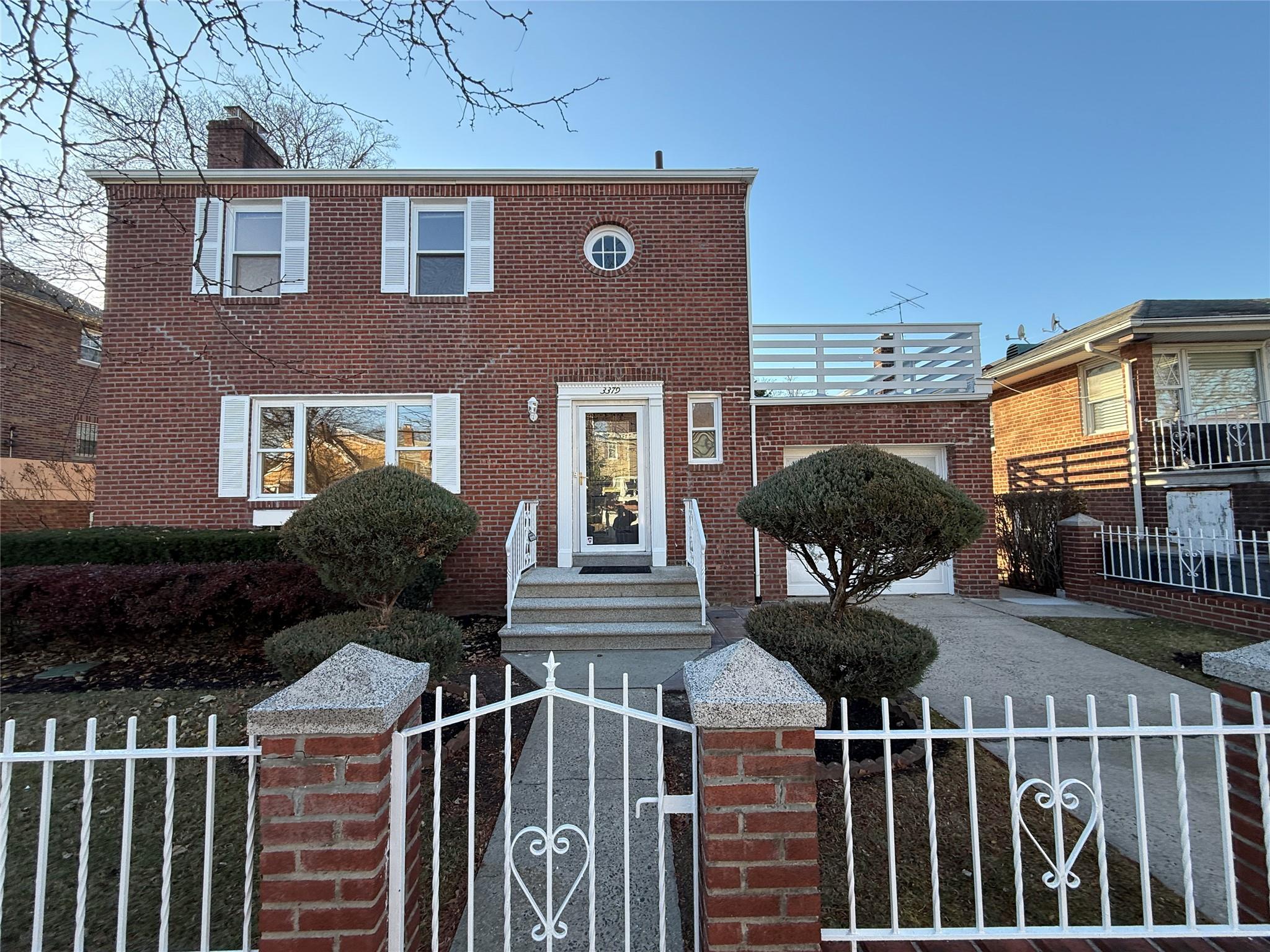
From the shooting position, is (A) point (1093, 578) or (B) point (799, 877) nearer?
(B) point (799, 877)

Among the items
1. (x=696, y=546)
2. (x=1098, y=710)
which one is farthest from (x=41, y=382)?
(x=1098, y=710)

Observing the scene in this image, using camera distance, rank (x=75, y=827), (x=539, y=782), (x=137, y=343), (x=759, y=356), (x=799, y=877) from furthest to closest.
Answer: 1. (x=759, y=356)
2. (x=137, y=343)
3. (x=539, y=782)
4. (x=75, y=827)
5. (x=799, y=877)

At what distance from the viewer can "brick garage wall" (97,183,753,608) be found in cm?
764

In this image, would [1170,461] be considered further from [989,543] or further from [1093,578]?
[989,543]

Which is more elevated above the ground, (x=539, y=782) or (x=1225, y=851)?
(x=1225, y=851)

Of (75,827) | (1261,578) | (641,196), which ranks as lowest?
(75,827)

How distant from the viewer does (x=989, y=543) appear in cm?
815

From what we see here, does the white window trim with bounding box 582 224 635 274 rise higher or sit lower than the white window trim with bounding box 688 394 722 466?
higher

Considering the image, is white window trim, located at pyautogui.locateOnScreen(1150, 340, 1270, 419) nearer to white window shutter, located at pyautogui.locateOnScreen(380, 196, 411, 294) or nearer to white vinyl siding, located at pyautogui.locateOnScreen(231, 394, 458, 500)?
white vinyl siding, located at pyautogui.locateOnScreen(231, 394, 458, 500)

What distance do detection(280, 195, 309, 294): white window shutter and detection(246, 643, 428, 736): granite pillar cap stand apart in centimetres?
776

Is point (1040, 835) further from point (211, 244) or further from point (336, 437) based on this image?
point (211, 244)

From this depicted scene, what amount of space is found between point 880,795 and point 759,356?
20.6 ft

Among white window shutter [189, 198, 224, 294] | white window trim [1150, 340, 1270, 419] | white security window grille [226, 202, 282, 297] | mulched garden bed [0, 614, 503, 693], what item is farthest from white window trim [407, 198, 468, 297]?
white window trim [1150, 340, 1270, 419]

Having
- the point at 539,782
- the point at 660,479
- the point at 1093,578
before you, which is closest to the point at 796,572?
the point at 660,479
